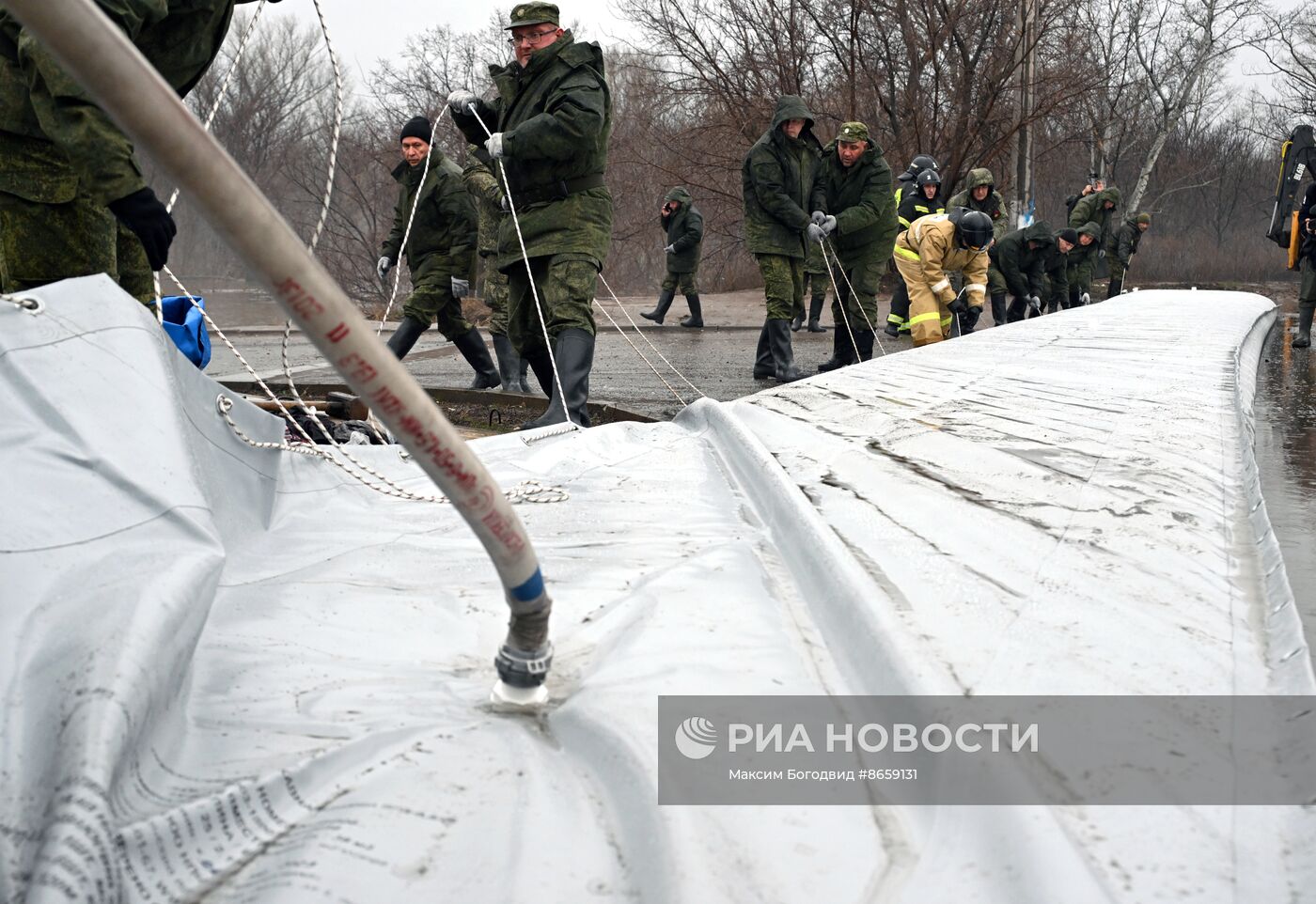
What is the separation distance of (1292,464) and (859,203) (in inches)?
166

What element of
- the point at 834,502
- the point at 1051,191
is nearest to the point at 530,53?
the point at 834,502

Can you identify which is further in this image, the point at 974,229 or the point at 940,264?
the point at 940,264

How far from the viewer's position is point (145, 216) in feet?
9.90

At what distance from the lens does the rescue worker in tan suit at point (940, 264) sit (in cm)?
834

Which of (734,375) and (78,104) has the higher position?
(78,104)

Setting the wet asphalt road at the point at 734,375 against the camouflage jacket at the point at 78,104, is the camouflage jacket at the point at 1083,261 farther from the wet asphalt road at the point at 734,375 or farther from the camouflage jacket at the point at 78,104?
the camouflage jacket at the point at 78,104

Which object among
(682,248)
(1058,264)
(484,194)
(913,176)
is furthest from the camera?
(682,248)

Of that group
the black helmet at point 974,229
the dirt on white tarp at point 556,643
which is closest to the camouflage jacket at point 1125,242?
the black helmet at point 974,229

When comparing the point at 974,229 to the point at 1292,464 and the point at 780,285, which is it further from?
the point at 1292,464

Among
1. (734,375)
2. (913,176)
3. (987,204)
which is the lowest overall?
(734,375)

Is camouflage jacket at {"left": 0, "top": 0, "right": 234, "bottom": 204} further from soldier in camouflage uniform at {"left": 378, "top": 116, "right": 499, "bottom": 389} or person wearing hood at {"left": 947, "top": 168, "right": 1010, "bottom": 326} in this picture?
person wearing hood at {"left": 947, "top": 168, "right": 1010, "bottom": 326}

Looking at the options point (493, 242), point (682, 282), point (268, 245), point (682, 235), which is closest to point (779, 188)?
point (493, 242)

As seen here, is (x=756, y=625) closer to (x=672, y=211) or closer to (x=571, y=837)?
(x=571, y=837)

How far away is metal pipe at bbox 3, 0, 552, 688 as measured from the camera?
825 millimetres
